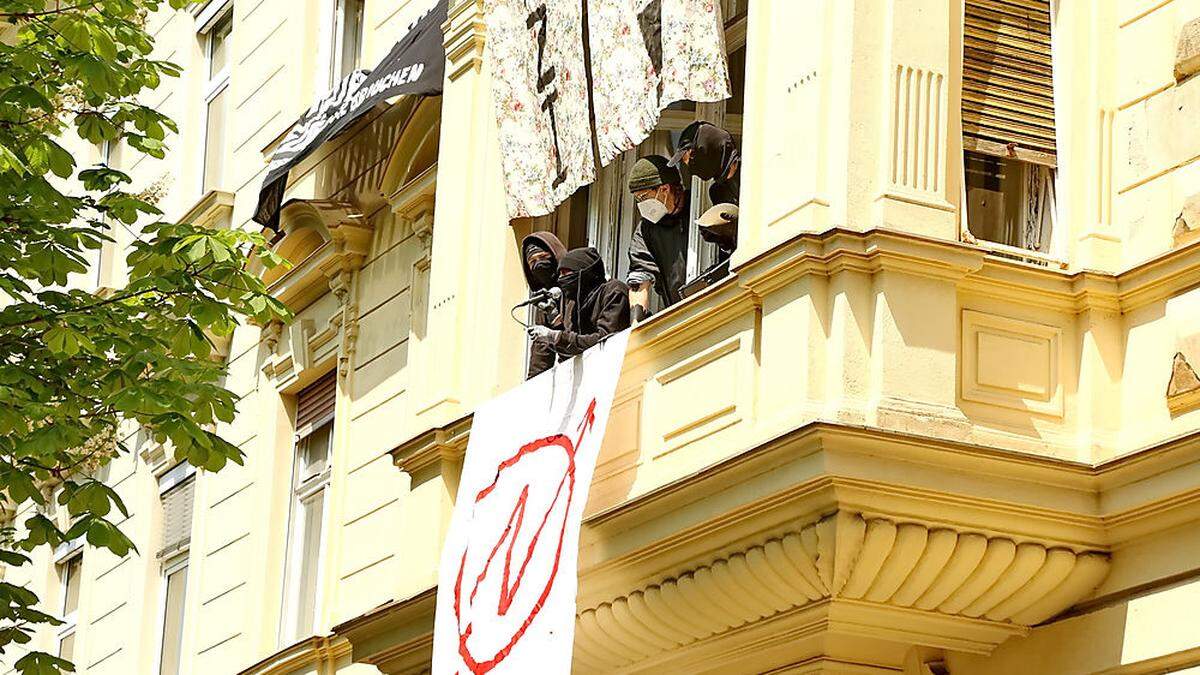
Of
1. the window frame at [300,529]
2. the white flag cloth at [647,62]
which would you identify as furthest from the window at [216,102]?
the white flag cloth at [647,62]

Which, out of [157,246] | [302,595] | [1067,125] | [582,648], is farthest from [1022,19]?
[302,595]

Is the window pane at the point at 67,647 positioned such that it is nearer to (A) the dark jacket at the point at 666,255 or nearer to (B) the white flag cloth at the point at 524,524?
(B) the white flag cloth at the point at 524,524

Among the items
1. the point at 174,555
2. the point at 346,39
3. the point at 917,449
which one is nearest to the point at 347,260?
the point at 346,39

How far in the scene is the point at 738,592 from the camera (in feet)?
33.3

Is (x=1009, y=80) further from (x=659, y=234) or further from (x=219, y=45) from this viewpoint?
(x=219, y=45)

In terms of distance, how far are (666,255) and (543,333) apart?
0.72m

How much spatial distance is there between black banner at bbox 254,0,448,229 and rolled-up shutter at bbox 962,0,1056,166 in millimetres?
4532

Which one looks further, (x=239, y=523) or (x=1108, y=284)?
(x=239, y=523)

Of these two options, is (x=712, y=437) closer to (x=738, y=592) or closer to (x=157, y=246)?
(x=738, y=592)

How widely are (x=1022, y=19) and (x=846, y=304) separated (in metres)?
1.74

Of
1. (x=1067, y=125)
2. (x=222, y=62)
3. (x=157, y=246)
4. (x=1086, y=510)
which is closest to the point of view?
(x=1086, y=510)

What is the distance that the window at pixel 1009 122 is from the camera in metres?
10.4

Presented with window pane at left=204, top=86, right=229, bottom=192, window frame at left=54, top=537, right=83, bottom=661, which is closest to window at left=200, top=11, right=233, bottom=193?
window pane at left=204, top=86, right=229, bottom=192

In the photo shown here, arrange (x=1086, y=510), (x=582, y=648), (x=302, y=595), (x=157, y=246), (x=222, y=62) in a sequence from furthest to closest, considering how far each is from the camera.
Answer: (x=222, y=62)
(x=302, y=595)
(x=157, y=246)
(x=582, y=648)
(x=1086, y=510)
